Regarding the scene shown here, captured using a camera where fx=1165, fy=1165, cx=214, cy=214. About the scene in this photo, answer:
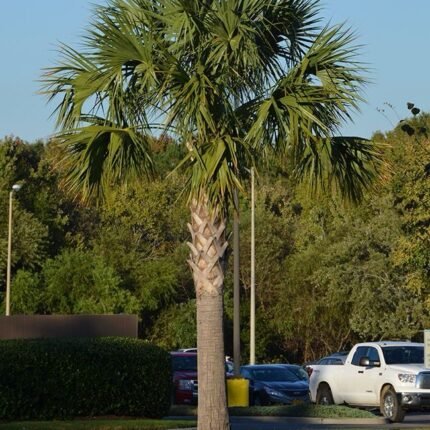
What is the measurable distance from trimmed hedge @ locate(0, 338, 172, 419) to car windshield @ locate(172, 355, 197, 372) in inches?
292

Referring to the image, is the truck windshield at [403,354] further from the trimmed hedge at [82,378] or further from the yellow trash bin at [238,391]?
the trimmed hedge at [82,378]

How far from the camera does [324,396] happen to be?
3028 centimetres

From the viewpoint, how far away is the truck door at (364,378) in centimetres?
2759

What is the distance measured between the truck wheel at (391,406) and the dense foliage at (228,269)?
20.8m

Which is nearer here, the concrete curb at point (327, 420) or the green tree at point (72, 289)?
the concrete curb at point (327, 420)

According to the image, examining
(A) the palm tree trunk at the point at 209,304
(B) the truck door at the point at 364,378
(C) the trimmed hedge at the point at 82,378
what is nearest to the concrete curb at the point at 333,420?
(B) the truck door at the point at 364,378

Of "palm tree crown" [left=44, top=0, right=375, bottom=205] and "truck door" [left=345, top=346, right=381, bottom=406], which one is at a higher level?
"palm tree crown" [left=44, top=0, right=375, bottom=205]

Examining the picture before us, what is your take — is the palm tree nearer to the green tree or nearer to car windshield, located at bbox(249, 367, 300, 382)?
car windshield, located at bbox(249, 367, 300, 382)

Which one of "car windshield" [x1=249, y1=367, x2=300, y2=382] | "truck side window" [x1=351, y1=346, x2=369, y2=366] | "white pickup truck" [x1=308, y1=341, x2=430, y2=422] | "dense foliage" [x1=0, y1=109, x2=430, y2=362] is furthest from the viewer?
"dense foliage" [x1=0, y1=109, x2=430, y2=362]

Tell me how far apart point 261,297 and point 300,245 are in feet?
11.2

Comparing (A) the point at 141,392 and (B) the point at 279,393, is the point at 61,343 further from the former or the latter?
(B) the point at 279,393

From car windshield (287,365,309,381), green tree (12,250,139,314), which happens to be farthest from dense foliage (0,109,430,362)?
car windshield (287,365,309,381)

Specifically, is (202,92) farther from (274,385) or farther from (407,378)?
(274,385)

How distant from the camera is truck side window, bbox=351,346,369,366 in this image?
93.3 feet
